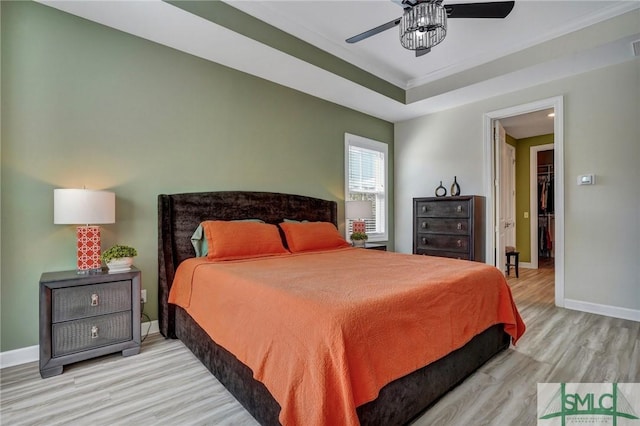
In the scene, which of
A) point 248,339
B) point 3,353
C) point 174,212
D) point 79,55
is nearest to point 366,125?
point 174,212

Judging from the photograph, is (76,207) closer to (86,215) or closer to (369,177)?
(86,215)

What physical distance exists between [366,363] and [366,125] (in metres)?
4.22

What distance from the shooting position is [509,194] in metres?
5.84

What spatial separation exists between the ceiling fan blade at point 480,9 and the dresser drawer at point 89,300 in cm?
315

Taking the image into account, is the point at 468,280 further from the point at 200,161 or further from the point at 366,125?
→ the point at 366,125

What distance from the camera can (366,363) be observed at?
1260 mm

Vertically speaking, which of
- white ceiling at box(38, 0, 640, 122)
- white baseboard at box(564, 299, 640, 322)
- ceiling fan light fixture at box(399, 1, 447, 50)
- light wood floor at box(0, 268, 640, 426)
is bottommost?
light wood floor at box(0, 268, 640, 426)

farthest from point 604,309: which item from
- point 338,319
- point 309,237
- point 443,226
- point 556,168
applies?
point 338,319

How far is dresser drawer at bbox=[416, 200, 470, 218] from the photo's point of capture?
4113 mm

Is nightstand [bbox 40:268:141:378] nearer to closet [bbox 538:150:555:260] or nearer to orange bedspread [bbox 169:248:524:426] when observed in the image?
orange bedspread [bbox 169:248:524:426]

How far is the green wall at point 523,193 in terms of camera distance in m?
6.20

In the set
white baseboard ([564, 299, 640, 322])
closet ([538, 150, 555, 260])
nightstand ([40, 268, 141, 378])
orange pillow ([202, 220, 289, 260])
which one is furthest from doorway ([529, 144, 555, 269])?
nightstand ([40, 268, 141, 378])

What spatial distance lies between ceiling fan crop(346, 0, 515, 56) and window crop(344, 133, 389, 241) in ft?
7.50

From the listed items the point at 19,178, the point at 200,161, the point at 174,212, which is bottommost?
the point at 174,212
